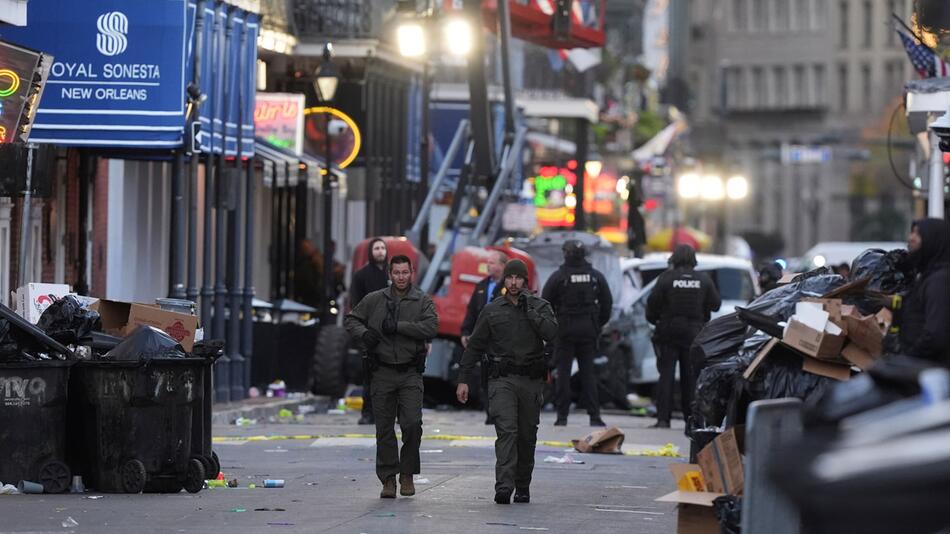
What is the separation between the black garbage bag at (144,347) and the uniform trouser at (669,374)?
8.97 metres

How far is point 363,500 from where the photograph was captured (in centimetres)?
1515

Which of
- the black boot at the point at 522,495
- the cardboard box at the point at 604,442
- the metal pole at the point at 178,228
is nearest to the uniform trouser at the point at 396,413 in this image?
the black boot at the point at 522,495

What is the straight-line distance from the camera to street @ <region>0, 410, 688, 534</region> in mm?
13516

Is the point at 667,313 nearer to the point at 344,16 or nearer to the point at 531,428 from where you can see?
the point at 531,428

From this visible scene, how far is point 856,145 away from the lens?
117 meters

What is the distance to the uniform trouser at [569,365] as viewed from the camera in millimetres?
23266

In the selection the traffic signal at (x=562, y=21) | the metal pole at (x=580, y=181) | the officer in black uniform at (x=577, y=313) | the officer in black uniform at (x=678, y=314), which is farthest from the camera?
the metal pole at (x=580, y=181)

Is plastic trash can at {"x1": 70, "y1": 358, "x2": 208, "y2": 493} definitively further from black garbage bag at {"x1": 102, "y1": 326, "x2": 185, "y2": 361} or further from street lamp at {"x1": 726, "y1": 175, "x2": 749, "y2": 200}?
street lamp at {"x1": 726, "y1": 175, "x2": 749, "y2": 200}

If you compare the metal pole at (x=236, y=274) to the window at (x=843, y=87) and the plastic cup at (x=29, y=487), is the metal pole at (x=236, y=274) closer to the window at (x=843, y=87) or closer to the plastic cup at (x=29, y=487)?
the plastic cup at (x=29, y=487)

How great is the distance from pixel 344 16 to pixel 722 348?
21618 millimetres

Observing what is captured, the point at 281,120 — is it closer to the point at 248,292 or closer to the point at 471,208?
the point at 471,208

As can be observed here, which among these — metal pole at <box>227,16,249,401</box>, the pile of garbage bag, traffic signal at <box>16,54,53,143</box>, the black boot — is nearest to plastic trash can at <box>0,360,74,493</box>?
the black boot

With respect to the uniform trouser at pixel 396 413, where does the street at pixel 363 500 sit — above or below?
below

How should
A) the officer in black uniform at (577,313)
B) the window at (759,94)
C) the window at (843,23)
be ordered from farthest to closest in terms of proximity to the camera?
the window at (759,94)
the window at (843,23)
the officer in black uniform at (577,313)
